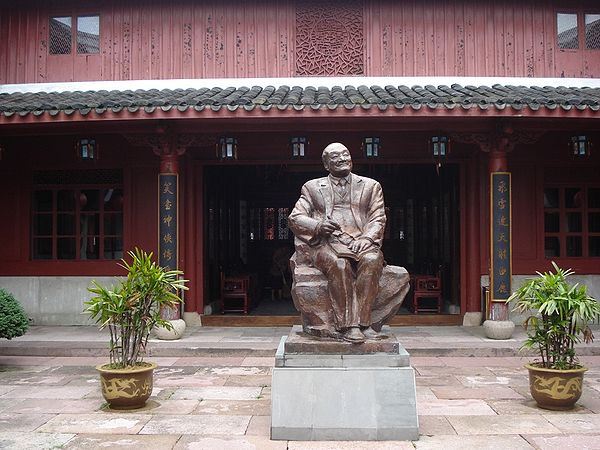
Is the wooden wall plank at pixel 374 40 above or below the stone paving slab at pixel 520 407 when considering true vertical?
above

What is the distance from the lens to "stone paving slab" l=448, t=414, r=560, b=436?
510 cm

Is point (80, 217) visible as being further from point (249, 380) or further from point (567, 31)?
point (567, 31)

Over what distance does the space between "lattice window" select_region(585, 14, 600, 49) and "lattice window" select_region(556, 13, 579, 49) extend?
18 cm

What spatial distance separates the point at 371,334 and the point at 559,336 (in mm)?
1796

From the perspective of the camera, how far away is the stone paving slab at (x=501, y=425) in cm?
510

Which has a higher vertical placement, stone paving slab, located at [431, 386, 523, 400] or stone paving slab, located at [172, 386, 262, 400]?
stone paving slab, located at [172, 386, 262, 400]

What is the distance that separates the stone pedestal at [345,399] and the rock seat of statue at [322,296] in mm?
395

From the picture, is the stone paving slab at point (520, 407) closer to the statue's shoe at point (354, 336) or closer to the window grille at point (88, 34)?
the statue's shoe at point (354, 336)

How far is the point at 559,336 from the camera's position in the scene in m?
5.71

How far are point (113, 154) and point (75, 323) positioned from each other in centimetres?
289

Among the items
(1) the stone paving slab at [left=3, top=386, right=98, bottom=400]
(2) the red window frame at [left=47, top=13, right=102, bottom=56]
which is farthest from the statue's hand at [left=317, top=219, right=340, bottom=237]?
(2) the red window frame at [left=47, top=13, right=102, bottom=56]

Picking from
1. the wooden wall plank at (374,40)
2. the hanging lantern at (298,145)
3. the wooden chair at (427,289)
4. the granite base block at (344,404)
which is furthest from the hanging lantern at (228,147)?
the granite base block at (344,404)

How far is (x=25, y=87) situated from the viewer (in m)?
10.7

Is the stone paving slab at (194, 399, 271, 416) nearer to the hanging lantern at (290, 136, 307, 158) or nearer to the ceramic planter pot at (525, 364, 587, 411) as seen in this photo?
the ceramic planter pot at (525, 364, 587, 411)
